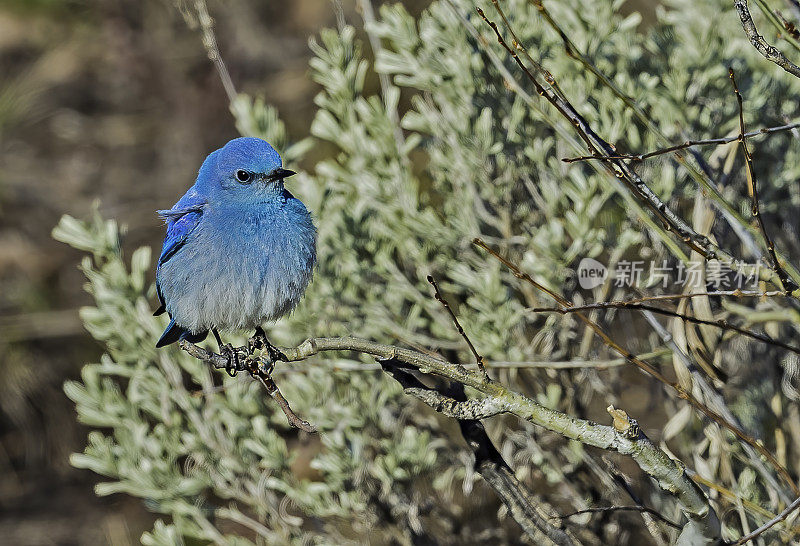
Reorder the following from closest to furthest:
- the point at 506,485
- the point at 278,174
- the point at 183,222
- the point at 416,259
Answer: the point at 506,485
the point at 278,174
the point at 183,222
the point at 416,259

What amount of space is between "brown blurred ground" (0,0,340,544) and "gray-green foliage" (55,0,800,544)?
121 inches

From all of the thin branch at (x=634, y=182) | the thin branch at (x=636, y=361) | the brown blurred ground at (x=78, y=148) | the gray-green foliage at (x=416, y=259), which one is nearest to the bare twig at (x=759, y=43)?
the thin branch at (x=634, y=182)

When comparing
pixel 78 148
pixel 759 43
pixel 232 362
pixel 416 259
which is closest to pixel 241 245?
pixel 232 362

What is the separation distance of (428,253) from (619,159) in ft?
5.12

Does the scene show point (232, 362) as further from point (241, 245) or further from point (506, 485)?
point (506, 485)

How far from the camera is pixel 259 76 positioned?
24.8 feet

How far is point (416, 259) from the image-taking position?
3533 mm

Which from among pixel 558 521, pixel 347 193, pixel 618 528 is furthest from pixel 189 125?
pixel 558 521

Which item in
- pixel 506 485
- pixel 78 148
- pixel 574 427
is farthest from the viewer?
pixel 78 148

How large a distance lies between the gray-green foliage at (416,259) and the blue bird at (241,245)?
20.2 inches

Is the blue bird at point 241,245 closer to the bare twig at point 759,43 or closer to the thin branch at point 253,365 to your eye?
the thin branch at point 253,365

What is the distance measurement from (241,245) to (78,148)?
5569mm

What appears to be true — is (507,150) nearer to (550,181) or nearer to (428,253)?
(550,181)

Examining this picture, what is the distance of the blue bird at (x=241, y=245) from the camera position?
2.76 metres
